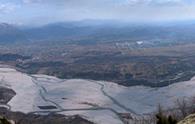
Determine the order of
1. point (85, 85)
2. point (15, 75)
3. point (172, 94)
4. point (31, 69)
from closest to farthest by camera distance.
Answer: point (172, 94)
point (85, 85)
point (15, 75)
point (31, 69)

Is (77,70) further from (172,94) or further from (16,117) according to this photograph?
(16,117)

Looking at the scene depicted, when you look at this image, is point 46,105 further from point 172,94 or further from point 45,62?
point 45,62

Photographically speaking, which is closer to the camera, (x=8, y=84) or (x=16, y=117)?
(x=16, y=117)

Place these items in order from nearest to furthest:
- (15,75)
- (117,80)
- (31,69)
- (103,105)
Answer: (103,105) < (117,80) < (15,75) < (31,69)

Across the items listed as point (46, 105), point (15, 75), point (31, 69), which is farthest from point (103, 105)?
point (31, 69)

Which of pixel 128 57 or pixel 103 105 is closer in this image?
pixel 103 105

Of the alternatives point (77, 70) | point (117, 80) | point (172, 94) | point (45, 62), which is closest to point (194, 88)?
point (172, 94)

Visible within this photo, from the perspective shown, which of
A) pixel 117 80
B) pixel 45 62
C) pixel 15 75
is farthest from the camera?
pixel 45 62

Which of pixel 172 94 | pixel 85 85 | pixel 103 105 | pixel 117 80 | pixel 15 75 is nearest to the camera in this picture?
pixel 103 105

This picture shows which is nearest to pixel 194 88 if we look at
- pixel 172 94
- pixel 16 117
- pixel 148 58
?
pixel 172 94
